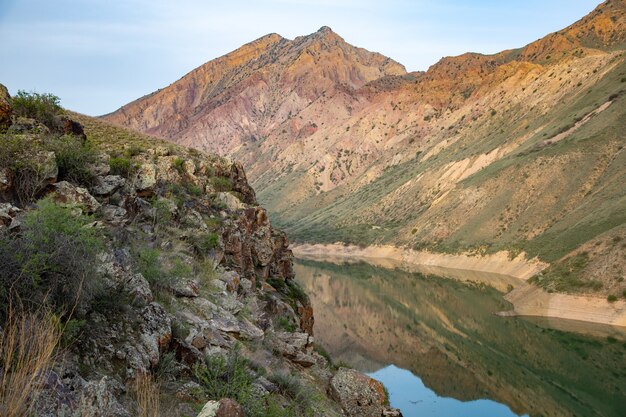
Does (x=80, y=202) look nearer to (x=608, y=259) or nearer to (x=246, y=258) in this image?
(x=246, y=258)

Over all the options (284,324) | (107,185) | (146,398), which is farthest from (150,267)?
(284,324)

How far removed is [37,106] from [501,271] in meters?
64.5

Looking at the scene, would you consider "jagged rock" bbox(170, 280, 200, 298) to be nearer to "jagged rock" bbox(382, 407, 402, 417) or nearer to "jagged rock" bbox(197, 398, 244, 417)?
"jagged rock" bbox(197, 398, 244, 417)

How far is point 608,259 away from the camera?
47.2 m

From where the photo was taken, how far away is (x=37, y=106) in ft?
48.3

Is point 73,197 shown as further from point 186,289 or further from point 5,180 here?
point 186,289

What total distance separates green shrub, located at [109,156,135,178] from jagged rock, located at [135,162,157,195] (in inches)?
11.0

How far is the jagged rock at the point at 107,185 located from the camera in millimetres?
12829

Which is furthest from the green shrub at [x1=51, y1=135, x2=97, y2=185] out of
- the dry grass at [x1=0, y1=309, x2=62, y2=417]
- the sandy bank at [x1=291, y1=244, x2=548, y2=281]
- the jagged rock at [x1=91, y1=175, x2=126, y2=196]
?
the sandy bank at [x1=291, y1=244, x2=548, y2=281]

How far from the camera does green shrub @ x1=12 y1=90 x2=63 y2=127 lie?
14.2 m

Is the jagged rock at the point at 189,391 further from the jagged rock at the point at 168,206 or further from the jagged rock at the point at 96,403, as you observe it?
the jagged rock at the point at 168,206

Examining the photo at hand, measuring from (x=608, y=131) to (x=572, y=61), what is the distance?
1935 inches

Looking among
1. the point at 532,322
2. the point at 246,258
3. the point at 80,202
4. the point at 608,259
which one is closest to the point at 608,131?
the point at 608,259

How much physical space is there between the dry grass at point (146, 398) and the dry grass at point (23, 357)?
100cm
